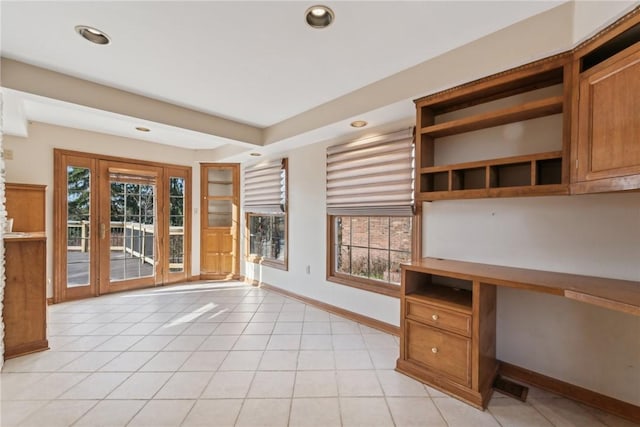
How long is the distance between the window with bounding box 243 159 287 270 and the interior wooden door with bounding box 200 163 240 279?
0.34 meters

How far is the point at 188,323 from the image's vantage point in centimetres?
308

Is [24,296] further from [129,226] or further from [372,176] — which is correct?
[372,176]

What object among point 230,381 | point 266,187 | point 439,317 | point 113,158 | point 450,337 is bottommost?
point 230,381

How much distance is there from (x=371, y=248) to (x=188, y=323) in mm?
2357

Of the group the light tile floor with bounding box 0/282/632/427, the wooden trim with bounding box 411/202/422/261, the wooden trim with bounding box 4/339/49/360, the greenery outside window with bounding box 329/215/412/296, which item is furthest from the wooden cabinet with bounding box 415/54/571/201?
the wooden trim with bounding box 4/339/49/360

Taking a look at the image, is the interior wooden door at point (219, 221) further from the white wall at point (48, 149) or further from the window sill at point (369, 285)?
the window sill at point (369, 285)

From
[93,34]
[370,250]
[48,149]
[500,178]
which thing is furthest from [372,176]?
[48,149]

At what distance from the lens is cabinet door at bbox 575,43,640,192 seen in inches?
51.8

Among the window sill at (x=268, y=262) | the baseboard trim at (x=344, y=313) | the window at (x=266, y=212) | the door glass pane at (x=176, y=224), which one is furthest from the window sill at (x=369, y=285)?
the door glass pane at (x=176, y=224)

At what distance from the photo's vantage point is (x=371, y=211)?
9.84ft

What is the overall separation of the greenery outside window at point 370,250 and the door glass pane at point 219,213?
2.57 meters

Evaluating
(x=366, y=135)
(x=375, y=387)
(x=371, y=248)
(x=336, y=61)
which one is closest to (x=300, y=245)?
(x=371, y=248)

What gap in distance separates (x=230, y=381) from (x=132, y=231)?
11.5 feet

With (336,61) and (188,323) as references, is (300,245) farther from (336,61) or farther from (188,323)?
(336,61)
